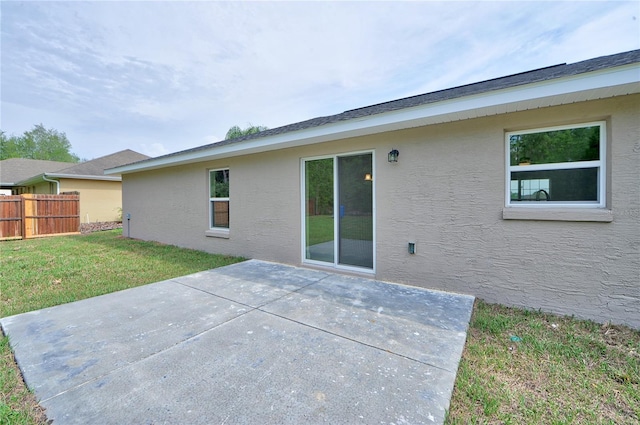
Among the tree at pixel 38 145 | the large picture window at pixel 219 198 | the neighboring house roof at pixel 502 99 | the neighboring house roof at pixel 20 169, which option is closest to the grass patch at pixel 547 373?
the neighboring house roof at pixel 502 99

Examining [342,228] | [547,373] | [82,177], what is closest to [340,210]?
[342,228]

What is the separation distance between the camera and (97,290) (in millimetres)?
4336

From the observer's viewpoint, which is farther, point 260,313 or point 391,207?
point 391,207

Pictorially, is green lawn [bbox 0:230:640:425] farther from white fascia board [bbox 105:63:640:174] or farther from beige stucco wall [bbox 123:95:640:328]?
white fascia board [bbox 105:63:640:174]

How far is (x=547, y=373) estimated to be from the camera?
2264 mm

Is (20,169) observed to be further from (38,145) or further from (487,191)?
(487,191)

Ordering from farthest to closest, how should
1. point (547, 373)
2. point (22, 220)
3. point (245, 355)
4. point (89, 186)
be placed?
point (89, 186)
point (22, 220)
point (245, 355)
point (547, 373)

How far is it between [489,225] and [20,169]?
30387 mm

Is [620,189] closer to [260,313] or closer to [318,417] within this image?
[318,417]

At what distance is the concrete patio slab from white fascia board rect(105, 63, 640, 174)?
2.60m

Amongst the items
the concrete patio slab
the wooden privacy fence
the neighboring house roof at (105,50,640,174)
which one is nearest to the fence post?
the wooden privacy fence

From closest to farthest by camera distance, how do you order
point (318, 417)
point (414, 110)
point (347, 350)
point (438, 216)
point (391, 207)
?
point (318, 417) < point (347, 350) < point (414, 110) < point (438, 216) < point (391, 207)

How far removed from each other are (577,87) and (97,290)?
7.04 metres

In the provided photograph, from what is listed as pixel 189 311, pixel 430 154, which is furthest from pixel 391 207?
pixel 189 311
